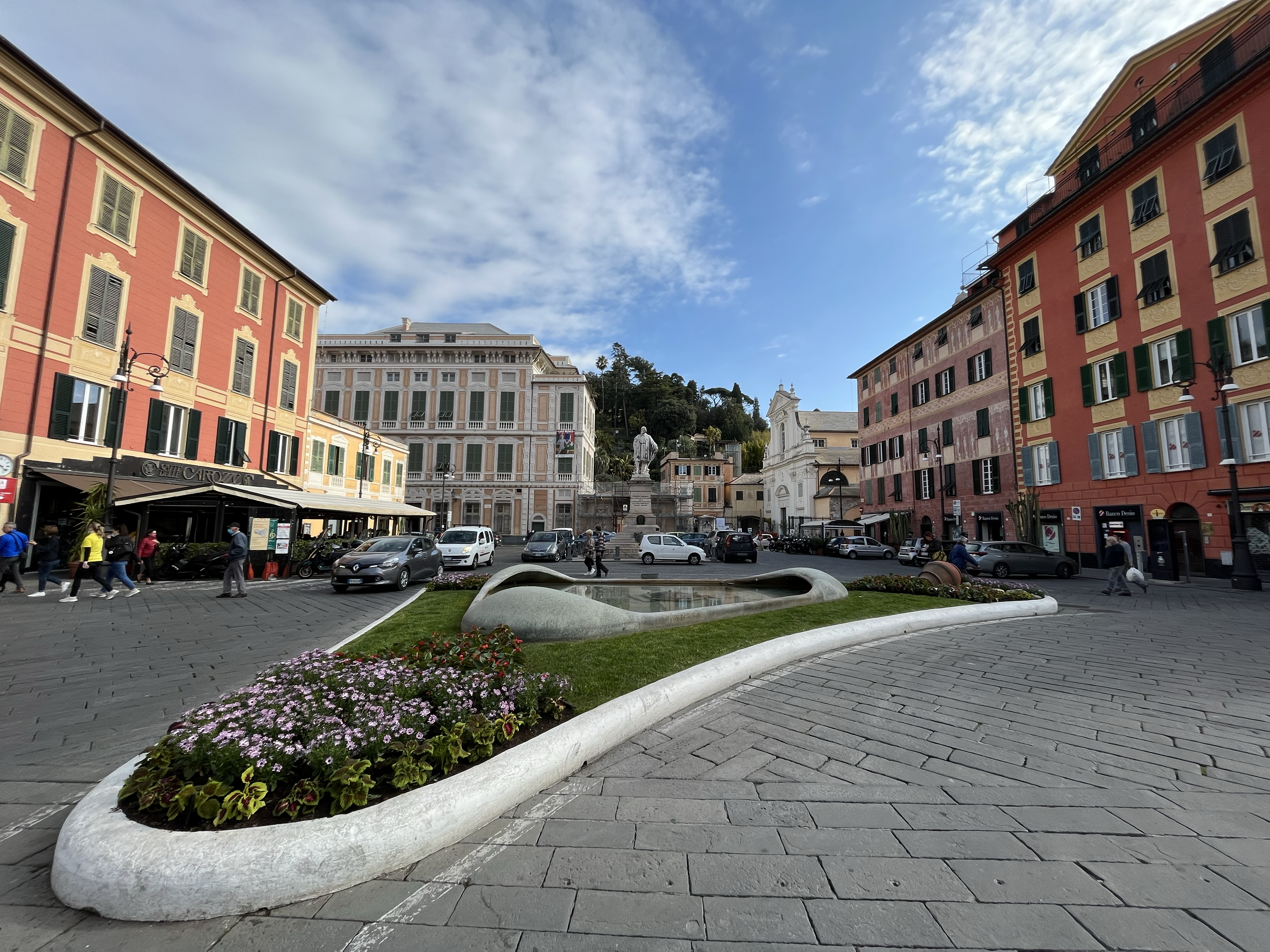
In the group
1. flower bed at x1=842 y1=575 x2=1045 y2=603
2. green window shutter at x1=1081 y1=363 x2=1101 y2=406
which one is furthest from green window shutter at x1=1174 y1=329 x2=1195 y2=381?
flower bed at x1=842 y1=575 x2=1045 y2=603

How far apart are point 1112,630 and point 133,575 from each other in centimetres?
2250

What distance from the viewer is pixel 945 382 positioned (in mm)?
33219

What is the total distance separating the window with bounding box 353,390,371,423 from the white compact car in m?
35.4

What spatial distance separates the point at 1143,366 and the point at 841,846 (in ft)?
82.7

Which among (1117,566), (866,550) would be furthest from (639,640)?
(866,550)

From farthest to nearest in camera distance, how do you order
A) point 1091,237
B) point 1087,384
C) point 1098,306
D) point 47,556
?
point 1091,237 < point 1087,384 < point 1098,306 < point 47,556

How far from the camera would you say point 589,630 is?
7223mm

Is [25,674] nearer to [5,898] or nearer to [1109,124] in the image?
[5,898]

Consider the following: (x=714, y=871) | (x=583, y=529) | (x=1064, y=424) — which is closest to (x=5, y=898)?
(x=714, y=871)

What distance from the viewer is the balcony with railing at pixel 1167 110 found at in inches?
692

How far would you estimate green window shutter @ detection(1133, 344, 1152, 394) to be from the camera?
20.2m

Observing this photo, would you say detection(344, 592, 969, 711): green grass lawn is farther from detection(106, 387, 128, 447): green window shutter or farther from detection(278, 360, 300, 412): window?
detection(278, 360, 300, 412): window

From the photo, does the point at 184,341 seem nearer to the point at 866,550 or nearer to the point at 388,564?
the point at 388,564

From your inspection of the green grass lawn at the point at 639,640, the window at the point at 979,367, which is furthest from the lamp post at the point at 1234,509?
the window at the point at 979,367
